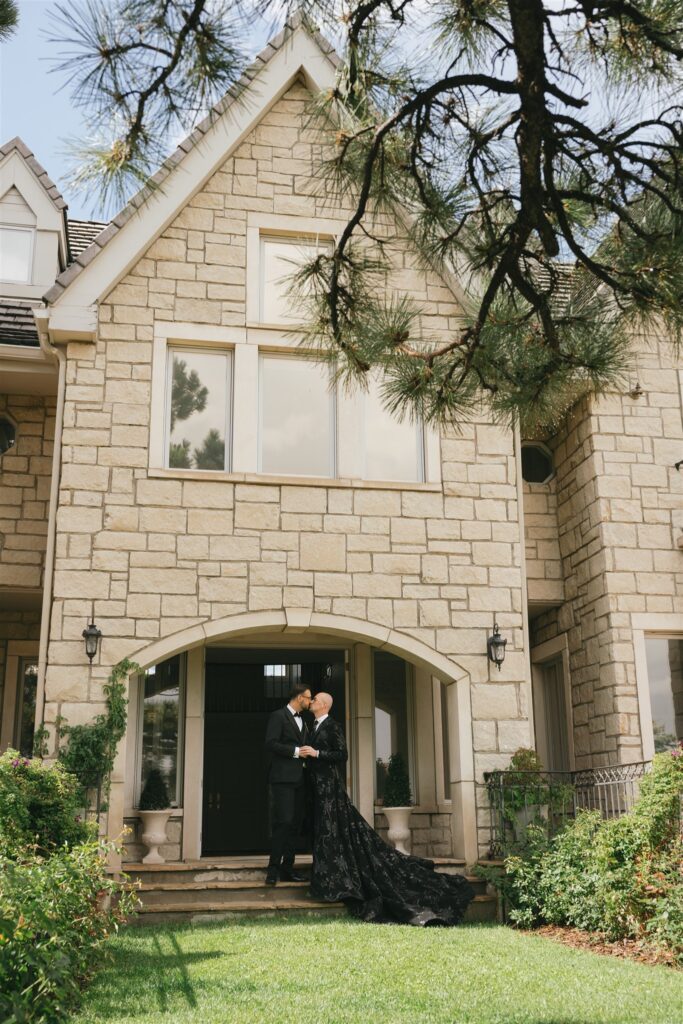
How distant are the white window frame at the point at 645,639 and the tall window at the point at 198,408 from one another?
4.51 metres

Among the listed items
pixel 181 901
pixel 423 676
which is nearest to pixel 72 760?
pixel 181 901

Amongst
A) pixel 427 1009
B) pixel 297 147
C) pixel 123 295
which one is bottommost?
pixel 427 1009

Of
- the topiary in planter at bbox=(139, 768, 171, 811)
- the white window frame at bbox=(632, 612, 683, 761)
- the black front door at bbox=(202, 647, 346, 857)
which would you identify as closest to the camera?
the white window frame at bbox=(632, 612, 683, 761)

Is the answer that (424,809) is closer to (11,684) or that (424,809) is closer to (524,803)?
(524,803)

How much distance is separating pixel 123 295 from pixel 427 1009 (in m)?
7.32

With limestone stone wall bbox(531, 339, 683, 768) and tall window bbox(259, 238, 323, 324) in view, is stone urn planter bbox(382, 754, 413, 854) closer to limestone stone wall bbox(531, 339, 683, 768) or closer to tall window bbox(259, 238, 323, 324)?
limestone stone wall bbox(531, 339, 683, 768)

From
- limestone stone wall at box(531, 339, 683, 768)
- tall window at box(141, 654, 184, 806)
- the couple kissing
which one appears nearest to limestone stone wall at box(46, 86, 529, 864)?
limestone stone wall at box(531, 339, 683, 768)

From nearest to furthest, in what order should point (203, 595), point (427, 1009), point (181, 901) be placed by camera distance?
point (427, 1009)
point (181, 901)
point (203, 595)

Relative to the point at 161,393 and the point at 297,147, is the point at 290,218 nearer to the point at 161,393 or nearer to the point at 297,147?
the point at 297,147

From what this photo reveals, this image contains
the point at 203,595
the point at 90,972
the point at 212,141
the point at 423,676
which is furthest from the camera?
the point at 423,676

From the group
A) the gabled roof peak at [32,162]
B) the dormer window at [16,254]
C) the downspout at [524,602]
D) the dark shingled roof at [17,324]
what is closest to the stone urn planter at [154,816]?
the downspout at [524,602]

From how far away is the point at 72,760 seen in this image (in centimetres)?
895

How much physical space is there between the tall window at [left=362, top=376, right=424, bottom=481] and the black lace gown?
2862 millimetres

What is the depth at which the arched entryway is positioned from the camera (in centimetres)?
985
